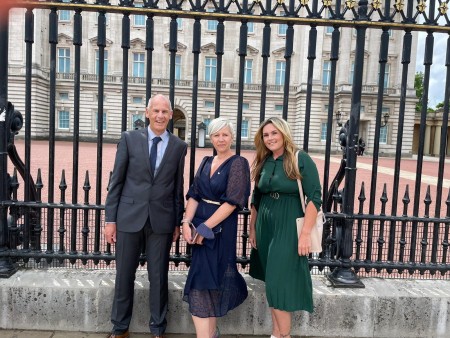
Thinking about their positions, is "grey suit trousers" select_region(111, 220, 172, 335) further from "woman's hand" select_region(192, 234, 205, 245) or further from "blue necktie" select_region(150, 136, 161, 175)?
"blue necktie" select_region(150, 136, 161, 175)

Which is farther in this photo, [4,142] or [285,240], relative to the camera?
[4,142]

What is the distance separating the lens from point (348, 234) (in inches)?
132

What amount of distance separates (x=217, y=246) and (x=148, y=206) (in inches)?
23.7

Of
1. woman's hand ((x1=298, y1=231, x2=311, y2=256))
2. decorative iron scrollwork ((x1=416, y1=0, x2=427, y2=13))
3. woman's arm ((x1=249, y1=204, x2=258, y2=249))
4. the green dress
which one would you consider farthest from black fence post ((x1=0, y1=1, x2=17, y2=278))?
decorative iron scrollwork ((x1=416, y1=0, x2=427, y2=13))

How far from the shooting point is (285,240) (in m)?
2.70

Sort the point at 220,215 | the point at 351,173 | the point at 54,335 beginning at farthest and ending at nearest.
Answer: the point at 351,173 → the point at 54,335 → the point at 220,215

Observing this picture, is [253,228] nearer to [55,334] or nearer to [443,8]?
[55,334]

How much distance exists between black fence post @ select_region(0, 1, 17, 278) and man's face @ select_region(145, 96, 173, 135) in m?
1.38

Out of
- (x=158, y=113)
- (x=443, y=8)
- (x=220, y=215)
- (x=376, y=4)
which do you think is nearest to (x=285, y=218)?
(x=220, y=215)

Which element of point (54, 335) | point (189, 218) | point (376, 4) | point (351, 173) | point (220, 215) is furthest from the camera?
point (351, 173)

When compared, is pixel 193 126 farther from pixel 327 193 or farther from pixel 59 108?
pixel 59 108

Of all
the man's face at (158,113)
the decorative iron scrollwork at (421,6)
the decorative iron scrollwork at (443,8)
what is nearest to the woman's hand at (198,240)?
the man's face at (158,113)

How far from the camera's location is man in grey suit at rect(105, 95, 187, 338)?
279 cm

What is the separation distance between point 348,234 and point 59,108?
34.9 metres
